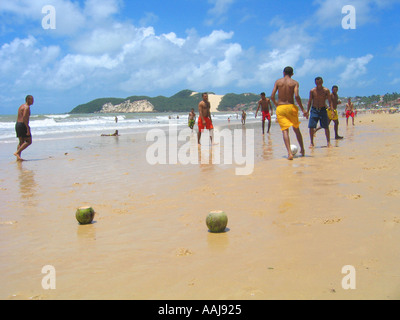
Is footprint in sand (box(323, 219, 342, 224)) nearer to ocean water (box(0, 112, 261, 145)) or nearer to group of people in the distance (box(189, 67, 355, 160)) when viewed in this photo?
group of people in the distance (box(189, 67, 355, 160))

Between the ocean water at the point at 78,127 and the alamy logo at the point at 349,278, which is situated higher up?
the ocean water at the point at 78,127

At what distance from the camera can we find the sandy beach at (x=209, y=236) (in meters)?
2.67

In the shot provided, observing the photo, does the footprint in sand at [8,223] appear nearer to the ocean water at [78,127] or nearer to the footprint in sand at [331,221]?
the footprint in sand at [331,221]

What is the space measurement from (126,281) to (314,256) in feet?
5.15

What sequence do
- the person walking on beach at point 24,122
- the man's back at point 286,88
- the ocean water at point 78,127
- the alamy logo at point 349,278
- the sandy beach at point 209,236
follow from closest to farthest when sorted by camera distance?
1. the alamy logo at point 349,278
2. the sandy beach at point 209,236
3. the man's back at point 286,88
4. the person walking on beach at point 24,122
5. the ocean water at point 78,127

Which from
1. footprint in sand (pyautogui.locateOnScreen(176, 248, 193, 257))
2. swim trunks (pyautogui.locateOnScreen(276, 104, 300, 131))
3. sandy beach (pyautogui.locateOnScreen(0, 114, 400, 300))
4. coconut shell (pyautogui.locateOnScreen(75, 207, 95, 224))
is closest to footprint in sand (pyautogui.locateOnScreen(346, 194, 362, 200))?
sandy beach (pyautogui.locateOnScreen(0, 114, 400, 300))

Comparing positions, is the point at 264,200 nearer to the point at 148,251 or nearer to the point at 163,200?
the point at 163,200

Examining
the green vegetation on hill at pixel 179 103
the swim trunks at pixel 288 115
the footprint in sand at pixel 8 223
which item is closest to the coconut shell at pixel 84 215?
the footprint in sand at pixel 8 223

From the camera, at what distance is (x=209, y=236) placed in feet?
12.3

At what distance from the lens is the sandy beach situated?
8.75ft

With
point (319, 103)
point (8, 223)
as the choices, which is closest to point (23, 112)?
point (8, 223)

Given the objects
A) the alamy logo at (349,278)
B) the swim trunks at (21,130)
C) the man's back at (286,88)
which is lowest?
the alamy logo at (349,278)

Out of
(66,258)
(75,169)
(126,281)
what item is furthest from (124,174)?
(126,281)

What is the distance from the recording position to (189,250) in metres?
3.39
